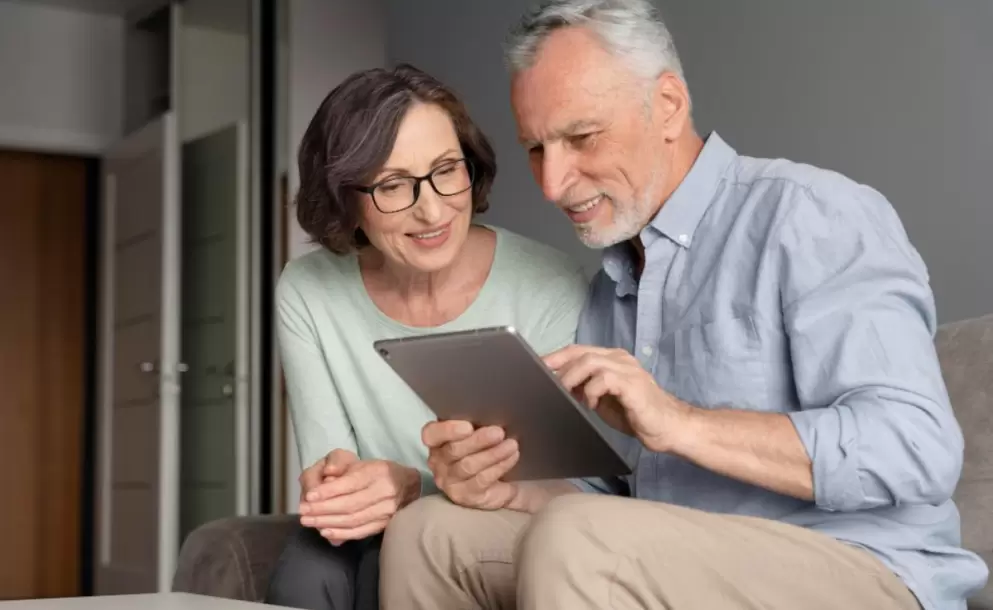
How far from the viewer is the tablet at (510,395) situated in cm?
121

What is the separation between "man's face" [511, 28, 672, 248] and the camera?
1.48 metres

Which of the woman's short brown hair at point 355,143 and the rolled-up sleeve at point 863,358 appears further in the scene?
the woman's short brown hair at point 355,143

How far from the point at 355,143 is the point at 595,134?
406mm

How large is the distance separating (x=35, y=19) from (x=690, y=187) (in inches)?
184

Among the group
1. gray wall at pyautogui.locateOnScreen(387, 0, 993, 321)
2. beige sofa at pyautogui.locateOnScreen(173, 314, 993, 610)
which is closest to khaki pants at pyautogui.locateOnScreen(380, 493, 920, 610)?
beige sofa at pyautogui.locateOnScreen(173, 314, 993, 610)

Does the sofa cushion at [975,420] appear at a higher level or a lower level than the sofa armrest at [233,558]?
higher

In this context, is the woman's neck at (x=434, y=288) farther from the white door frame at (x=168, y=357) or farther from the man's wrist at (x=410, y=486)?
the white door frame at (x=168, y=357)

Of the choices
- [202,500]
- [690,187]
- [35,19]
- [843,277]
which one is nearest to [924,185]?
[690,187]

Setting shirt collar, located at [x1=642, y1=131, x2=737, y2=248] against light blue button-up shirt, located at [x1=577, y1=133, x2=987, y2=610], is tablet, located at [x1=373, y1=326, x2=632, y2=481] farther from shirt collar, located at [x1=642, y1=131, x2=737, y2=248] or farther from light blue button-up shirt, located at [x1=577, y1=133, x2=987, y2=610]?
shirt collar, located at [x1=642, y1=131, x2=737, y2=248]

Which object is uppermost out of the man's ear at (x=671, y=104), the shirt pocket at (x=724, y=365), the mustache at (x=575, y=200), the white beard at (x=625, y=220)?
the man's ear at (x=671, y=104)

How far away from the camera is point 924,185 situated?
7.61 ft

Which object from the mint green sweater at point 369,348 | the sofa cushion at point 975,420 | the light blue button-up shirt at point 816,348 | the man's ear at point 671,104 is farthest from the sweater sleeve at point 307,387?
the sofa cushion at point 975,420

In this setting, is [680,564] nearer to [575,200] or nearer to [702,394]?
[702,394]

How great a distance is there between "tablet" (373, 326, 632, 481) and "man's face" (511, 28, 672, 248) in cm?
28
